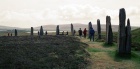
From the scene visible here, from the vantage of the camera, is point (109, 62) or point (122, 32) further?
point (122, 32)

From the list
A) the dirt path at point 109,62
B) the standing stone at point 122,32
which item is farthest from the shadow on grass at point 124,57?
the standing stone at point 122,32

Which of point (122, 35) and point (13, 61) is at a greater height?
point (122, 35)

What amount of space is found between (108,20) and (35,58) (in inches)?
739

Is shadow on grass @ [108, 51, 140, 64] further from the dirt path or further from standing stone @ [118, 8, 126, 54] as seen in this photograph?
standing stone @ [118, 8, 126, 54]

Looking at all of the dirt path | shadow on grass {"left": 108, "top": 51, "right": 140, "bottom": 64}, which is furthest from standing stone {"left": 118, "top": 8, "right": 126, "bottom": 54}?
the dirt path

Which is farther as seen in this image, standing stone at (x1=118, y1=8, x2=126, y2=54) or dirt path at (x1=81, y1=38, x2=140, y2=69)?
standing stone at (x1=118, y1=8, x2=126, y2=54)

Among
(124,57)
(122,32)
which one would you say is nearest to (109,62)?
(124,57)

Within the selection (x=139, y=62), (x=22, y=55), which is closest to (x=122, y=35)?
(x=139, y=62)

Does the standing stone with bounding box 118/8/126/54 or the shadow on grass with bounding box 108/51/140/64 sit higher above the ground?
the standing stone with bounding box 118/8/126/54

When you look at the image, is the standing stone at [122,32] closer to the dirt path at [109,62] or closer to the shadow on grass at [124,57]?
the shadow on grass at [124,57]

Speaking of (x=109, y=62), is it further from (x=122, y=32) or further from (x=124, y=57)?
(x=122, y=32)

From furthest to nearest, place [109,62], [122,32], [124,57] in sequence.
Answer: [122,32] < [124,57] < [109,62]

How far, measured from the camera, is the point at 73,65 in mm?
23062

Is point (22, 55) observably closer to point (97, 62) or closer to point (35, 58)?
point (35, 58)
